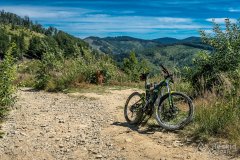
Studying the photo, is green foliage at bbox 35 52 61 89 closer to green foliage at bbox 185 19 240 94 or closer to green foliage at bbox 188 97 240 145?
green foliage at bbox 185 19 240 94

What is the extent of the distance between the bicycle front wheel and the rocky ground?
0.29m

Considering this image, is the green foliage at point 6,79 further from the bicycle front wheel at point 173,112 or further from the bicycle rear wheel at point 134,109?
the bicycle front wheel at point 173,112

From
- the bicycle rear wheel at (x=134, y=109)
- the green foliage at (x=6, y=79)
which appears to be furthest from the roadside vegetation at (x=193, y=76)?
the bicycle rear wheel at (x=134, y=109)

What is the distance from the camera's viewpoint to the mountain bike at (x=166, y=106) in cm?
777

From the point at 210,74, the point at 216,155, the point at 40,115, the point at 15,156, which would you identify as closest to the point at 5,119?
the point at 40,115

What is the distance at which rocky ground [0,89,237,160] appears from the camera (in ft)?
21.5

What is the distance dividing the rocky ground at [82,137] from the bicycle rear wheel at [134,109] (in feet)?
0.71

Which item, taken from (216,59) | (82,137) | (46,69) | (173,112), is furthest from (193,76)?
(46,69)

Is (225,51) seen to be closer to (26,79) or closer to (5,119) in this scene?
(5,119)

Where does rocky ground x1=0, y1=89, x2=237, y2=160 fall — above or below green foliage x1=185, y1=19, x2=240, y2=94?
below

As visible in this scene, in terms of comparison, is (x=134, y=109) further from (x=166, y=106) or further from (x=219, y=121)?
(x=219, y=121)

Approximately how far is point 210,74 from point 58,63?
7.20m

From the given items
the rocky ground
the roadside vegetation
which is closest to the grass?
the roadside vegetation

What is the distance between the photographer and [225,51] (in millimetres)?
10984
